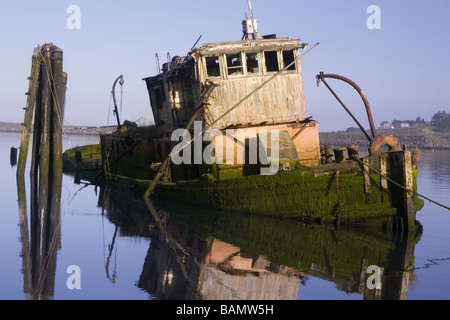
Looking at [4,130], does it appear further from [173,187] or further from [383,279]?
[383,279]

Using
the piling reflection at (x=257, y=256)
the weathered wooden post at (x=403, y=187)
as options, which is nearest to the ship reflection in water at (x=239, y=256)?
the piling reflection at (x=257, y=256)

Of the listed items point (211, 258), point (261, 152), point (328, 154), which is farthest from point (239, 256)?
point (328, 154)

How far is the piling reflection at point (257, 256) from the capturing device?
1169cm

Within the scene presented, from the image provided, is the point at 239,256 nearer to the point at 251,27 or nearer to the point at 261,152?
the point at 261,152

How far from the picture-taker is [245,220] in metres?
18.9

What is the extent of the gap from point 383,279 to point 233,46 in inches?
439

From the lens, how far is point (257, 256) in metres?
14.4

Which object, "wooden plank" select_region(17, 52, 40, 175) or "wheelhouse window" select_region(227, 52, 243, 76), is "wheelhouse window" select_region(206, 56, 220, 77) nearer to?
"wheelhouse window" select_region(227, 52, 243, 76)

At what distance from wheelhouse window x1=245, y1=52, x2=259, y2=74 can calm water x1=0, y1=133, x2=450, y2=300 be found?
5.51 m

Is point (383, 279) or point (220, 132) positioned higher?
point (220, 132)

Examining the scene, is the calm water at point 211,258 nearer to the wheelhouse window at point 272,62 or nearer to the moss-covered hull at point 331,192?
the moss-covered hull at point 331,192

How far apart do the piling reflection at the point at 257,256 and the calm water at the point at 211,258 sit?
0.07 ft
